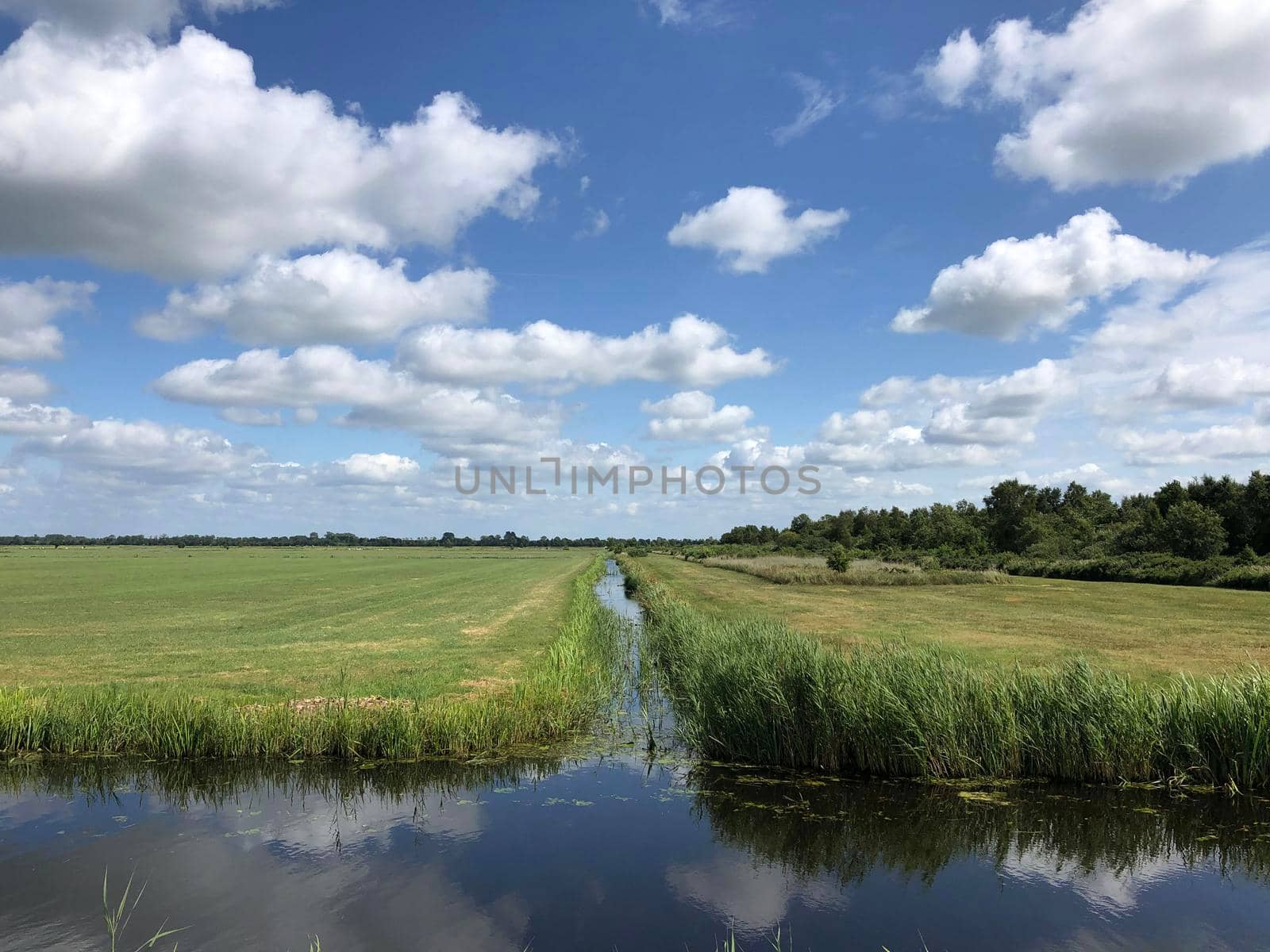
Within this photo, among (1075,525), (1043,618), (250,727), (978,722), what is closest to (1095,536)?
(1075,525)

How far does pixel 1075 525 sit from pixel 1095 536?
13.0m

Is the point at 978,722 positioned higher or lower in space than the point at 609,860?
higher

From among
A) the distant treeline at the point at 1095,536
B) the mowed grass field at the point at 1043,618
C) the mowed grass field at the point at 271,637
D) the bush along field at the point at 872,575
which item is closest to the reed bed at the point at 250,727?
the mowed grass field at the point at 271,637

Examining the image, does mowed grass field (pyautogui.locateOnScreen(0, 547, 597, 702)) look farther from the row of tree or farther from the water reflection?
the row of tree

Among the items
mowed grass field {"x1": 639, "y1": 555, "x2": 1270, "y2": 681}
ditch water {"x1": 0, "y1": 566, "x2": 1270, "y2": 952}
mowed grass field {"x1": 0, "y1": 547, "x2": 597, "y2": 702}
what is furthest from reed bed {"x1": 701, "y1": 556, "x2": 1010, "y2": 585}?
ditch water {"x1": 0, "y1": 566, "x2": 1270, "y2": 952}

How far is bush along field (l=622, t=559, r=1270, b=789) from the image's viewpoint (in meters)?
11.8

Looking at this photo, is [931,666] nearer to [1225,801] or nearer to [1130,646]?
[1225,801]

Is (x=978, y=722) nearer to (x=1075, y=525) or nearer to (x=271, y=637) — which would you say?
(x=271, y=637)

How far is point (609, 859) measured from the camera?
31.7 feet

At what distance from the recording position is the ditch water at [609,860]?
25.8 ft

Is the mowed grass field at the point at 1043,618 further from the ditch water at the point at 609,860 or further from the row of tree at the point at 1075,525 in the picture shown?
the row of tree at the point at 1075,525

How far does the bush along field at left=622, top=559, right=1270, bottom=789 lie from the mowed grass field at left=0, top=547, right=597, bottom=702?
7002 mm

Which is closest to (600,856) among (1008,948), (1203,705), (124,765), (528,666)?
(1008,948)

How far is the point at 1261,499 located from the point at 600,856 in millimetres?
78951
